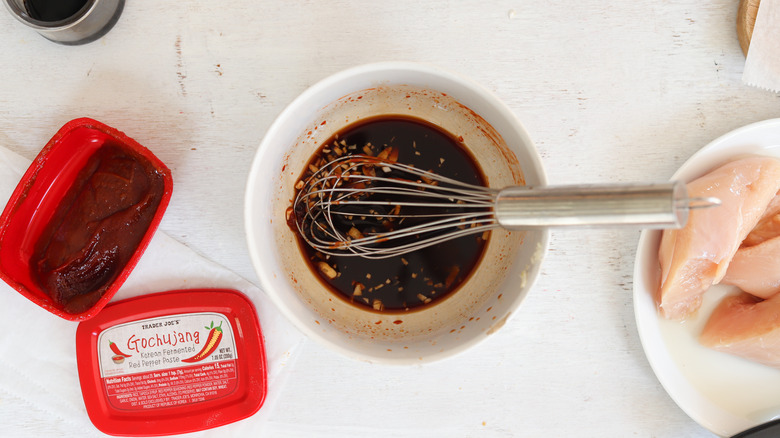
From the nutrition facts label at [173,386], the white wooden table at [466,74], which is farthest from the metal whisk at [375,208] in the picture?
the nutrition facts label at [173,386]

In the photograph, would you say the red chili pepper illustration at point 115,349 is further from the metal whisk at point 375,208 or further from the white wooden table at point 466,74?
the metal whisk at point 375,208

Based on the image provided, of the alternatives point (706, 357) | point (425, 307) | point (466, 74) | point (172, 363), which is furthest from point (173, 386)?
point (706, 357)

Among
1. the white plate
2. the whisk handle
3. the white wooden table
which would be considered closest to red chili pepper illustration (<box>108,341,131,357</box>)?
the white wooden table

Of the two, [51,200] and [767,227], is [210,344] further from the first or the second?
[767,227]

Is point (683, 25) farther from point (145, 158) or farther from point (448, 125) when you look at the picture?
point (145, 158)

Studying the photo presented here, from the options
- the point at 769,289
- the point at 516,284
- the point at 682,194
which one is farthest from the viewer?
the point at 769,289

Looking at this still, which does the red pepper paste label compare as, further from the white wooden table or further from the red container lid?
the white wooden table

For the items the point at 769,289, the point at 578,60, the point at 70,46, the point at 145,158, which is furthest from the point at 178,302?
the point at 769,289
